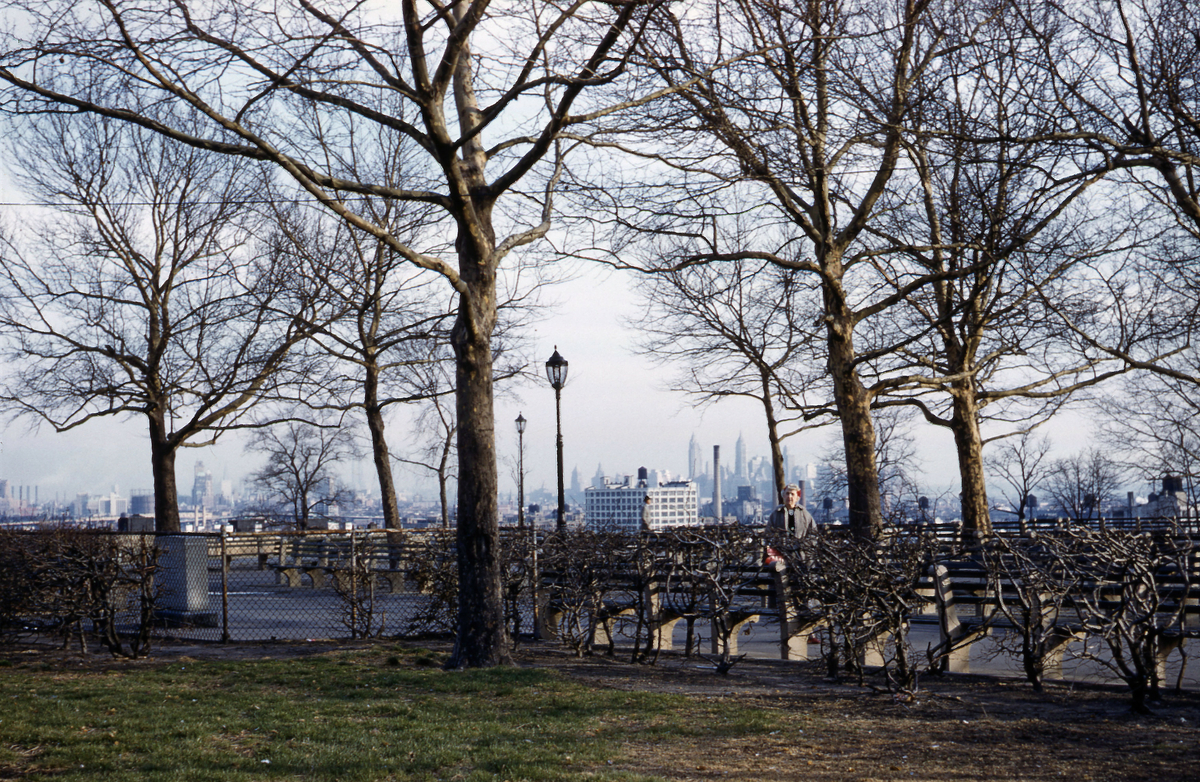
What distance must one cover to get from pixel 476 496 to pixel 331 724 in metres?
3.01

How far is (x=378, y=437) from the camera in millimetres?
23234

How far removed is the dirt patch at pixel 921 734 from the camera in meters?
5.55

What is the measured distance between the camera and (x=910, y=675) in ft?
25.0

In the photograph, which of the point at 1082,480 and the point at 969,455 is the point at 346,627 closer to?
the point at 969,455

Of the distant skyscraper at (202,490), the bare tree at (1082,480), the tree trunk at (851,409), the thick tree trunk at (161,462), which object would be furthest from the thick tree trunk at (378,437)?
the distant skyscraper at (202,490)

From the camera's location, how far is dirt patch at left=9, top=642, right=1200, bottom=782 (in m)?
5.55

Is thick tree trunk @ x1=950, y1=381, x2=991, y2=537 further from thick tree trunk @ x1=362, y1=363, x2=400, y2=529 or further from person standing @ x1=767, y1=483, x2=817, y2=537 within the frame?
thick tree trunk @ x1=362, y1=363, x2=400, y2=529

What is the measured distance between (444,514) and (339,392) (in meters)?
10.1

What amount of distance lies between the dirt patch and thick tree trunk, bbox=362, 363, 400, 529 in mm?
14759

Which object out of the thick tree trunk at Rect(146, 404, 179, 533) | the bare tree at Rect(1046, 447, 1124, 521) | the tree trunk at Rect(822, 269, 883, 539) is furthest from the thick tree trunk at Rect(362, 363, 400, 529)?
the bare tree at Rect(1046, 447, 1124, 521)

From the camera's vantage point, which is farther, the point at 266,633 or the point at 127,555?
the point at 266,633

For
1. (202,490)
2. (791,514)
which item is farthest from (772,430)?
(202,490)

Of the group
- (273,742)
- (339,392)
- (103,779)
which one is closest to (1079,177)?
(273,742)

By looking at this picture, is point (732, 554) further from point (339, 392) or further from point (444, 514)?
point (444, 514)
